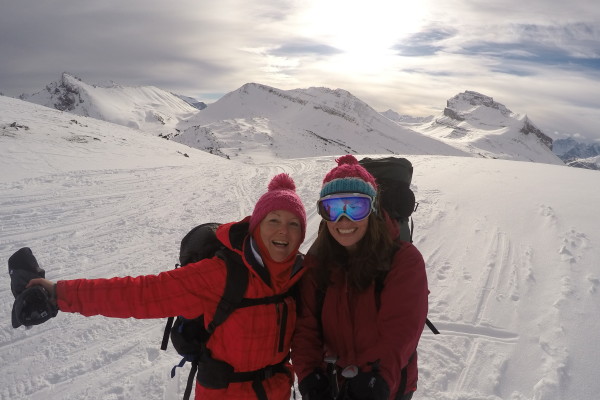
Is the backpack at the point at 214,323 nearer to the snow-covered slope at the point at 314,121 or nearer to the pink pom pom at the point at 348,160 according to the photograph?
the pink pom pom at the point at 348,160

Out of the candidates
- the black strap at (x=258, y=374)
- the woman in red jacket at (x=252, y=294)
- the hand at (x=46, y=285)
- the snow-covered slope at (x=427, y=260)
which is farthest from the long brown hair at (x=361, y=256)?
the snow-covered slope at (x=427, y=260)

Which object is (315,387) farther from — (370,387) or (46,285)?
(46,285)

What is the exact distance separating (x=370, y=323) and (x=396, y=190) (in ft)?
4.35

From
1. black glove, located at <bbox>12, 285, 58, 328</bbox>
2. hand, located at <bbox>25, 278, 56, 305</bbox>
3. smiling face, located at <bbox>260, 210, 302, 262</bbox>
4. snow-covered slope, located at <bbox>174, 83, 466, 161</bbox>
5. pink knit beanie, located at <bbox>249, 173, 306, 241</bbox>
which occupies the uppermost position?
snow-covered slope, located at <bbox>174, 83, 466, 161</bbox>

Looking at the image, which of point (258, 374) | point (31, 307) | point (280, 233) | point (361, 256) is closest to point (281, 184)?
point (280, 233)

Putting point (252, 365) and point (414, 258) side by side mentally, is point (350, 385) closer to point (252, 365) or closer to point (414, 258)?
point (252, 365)

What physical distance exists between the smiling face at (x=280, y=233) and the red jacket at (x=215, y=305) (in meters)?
0.13

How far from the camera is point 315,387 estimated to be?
91.0 inches

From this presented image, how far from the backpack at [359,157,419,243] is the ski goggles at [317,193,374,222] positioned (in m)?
0.69

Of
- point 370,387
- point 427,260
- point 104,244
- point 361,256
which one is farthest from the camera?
point 104,244

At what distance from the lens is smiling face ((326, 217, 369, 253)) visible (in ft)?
7.87

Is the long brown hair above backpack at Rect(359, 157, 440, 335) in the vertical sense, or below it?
below

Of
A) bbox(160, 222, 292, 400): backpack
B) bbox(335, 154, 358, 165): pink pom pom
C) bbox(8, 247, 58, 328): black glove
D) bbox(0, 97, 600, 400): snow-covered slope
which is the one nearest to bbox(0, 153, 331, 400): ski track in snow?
bbox(0, 97, 600, 400): snow-covered slope

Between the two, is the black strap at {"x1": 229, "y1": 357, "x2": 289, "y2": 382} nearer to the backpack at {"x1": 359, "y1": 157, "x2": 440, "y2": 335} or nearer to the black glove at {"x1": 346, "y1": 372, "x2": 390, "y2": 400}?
the black glove at {"x1": 346, "y1": 372, "x2": 390, "y2": 400}
